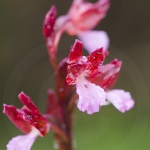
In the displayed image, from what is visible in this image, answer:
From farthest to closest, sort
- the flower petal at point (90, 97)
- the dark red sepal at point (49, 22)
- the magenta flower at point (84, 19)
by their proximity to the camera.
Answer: the magenta flower at point (84, 19)
the dark red sepal at point (49, 22)
the flower petal at point (90, 97)

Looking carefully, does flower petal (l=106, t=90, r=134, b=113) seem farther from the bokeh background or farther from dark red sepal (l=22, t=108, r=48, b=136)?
the bokeh background

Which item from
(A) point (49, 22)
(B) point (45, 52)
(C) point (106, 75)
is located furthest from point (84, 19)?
(B) point (45, 52)

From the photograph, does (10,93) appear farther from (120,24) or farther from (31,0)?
(120,24)

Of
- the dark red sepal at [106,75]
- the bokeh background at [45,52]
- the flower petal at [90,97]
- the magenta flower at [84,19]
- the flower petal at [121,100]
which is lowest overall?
the flower petal at [121,100]

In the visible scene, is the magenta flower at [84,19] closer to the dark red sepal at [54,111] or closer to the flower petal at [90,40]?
the flower petal at [90,40]

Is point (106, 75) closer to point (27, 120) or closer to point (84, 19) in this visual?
A: point (27, 120)

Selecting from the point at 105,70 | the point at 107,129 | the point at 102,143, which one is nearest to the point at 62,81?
the point at 105,70

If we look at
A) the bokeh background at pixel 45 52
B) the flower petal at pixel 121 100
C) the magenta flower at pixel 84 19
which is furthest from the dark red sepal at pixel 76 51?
the bokeh background at pixel 45 52
